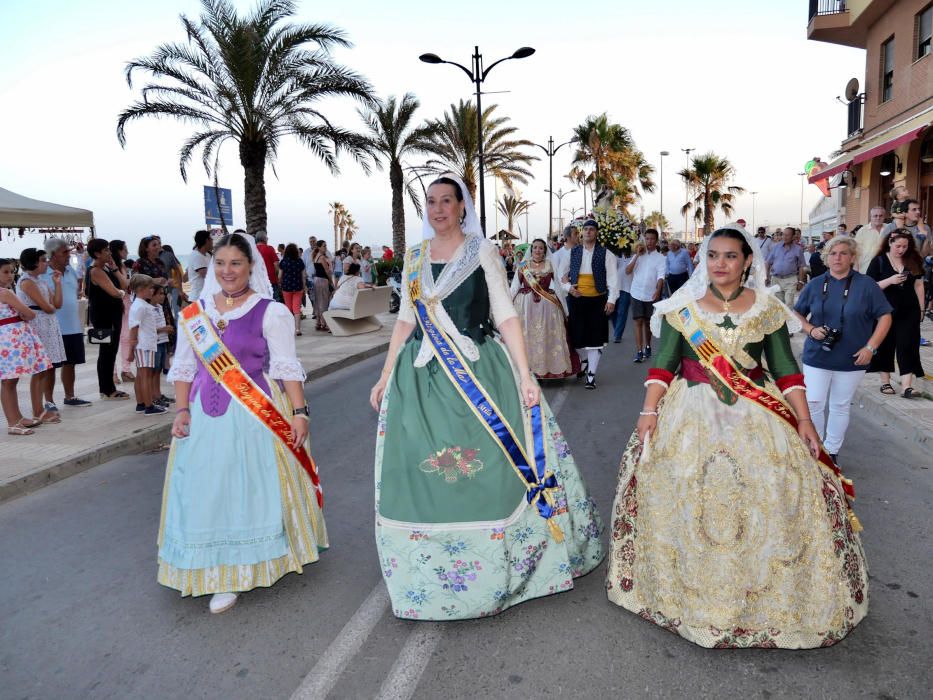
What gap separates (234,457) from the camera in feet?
11.7

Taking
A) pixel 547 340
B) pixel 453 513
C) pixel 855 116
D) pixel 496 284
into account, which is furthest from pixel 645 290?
pixel 855 116

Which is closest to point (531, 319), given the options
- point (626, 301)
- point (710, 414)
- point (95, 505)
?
point (626, 301)

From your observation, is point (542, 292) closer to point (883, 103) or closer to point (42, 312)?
point (42, 312)

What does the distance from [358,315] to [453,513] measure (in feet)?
41.7

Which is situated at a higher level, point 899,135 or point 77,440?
point 899,135

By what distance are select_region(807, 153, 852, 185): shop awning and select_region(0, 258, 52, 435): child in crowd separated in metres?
20.0

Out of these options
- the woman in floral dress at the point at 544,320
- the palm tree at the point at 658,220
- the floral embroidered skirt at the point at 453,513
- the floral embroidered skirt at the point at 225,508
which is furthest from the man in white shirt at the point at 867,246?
the palm tree at the point at 658,220

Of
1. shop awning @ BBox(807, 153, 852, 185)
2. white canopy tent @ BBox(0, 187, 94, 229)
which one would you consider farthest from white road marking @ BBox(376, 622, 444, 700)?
shop awning @ BBox(807, 153, 852, 185)

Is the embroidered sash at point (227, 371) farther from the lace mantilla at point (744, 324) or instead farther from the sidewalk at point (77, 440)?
the sidewalk at point (77, 440)

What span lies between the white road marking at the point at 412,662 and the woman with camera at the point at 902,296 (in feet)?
17.8

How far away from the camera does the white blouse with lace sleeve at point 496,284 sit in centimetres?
372

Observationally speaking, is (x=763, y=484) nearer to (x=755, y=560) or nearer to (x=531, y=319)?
(x=755, y=560)

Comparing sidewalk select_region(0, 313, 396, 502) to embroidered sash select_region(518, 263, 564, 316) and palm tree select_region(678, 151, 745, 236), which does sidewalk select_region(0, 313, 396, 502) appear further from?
palm tree select_region(678, 151, 745, 236)

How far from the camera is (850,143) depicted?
23016 millimetres
